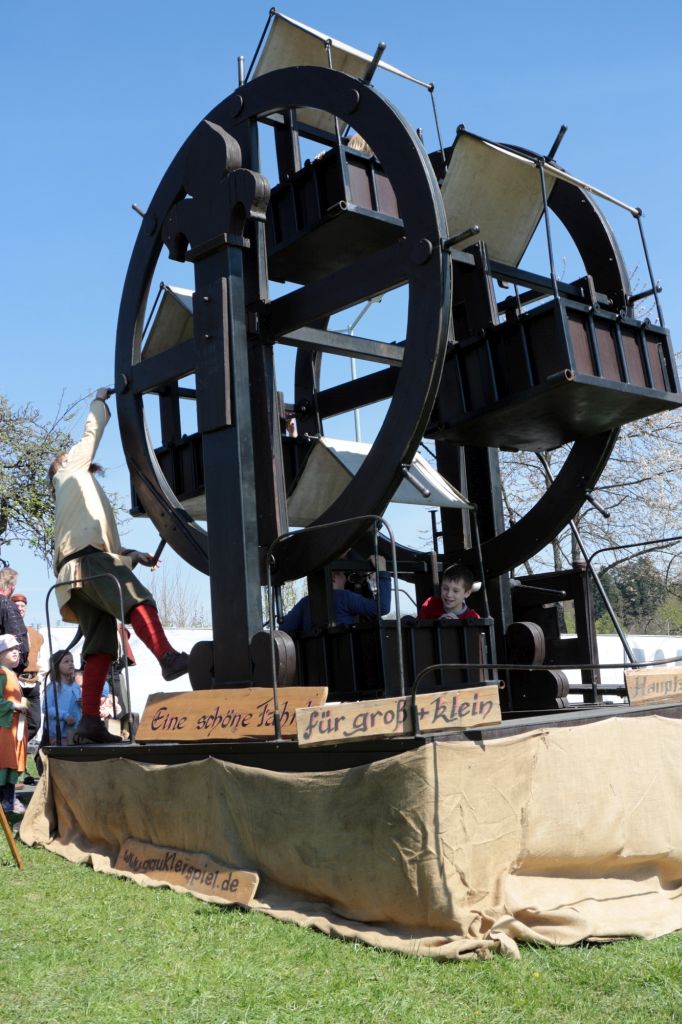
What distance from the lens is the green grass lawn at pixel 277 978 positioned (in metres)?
3.40

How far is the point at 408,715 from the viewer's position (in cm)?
434

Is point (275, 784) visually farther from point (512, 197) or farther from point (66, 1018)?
point (512, 197)

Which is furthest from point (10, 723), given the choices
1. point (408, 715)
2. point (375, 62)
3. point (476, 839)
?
point (375, 62)

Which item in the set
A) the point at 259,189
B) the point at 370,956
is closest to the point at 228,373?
the point at 259,189

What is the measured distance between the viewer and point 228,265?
256 inches

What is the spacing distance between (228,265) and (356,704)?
3220 mm

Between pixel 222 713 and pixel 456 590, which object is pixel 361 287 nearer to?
pixel 456 590

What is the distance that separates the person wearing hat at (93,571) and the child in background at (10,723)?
72 centimetres

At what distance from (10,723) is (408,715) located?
13.8ft

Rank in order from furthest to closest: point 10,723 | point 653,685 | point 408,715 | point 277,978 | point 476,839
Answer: point 10,723
point 653,685
point 408,715
point 476,839
point 277,978

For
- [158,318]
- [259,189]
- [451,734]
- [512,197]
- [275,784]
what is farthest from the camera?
[158,318]

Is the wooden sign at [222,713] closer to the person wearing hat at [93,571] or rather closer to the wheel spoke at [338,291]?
the person wearing hat at [93,571]

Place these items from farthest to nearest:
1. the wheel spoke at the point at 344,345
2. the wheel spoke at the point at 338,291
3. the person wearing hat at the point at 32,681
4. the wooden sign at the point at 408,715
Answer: the person wearing hat at the point at 32,681
the wheel spoke at the point at 344,345
the wheel spoke at the point at 338,291
the wooden sign at the point at 408,715

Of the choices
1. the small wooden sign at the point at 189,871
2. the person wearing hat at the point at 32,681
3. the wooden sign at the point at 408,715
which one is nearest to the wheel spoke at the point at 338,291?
the wooden sign at the point at 408,715
